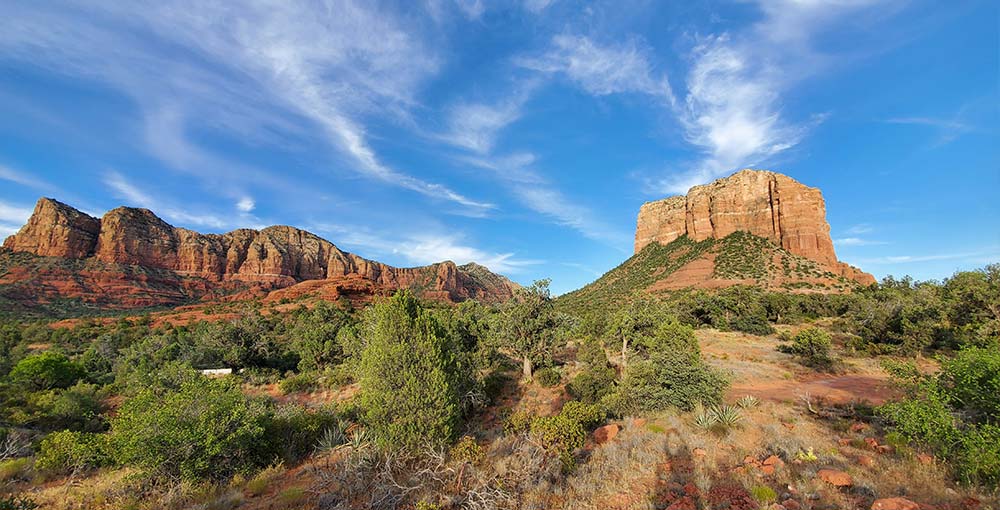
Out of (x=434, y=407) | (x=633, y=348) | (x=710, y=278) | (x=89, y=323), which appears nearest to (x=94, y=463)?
(x=434, y=407)

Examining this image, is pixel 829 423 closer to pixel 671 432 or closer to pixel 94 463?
pixel 671 432

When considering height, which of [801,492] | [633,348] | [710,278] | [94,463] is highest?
[710,278]

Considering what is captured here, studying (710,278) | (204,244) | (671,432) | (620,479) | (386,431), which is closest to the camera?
(620,479)

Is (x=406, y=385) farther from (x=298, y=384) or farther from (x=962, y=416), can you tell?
(x=298, y=384)

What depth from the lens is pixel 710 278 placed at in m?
71.1

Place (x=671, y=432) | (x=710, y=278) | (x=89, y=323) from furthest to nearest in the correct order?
(x=710, y=278)
(x=89, y=323)
(x=671, y=432)

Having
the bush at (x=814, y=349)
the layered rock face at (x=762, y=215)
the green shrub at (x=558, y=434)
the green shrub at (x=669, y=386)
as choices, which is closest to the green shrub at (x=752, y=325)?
the bush at (x=814, y=349)

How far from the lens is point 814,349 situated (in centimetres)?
2431

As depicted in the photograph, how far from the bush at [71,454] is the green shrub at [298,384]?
13.3 m

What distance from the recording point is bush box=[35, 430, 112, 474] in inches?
424

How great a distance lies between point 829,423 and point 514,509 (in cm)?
1198

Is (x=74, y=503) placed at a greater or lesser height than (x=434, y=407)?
lesser

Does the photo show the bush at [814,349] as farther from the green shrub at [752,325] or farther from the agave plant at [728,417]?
the agave plant at [728,417]

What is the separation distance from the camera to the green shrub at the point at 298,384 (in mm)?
Result: 24672
